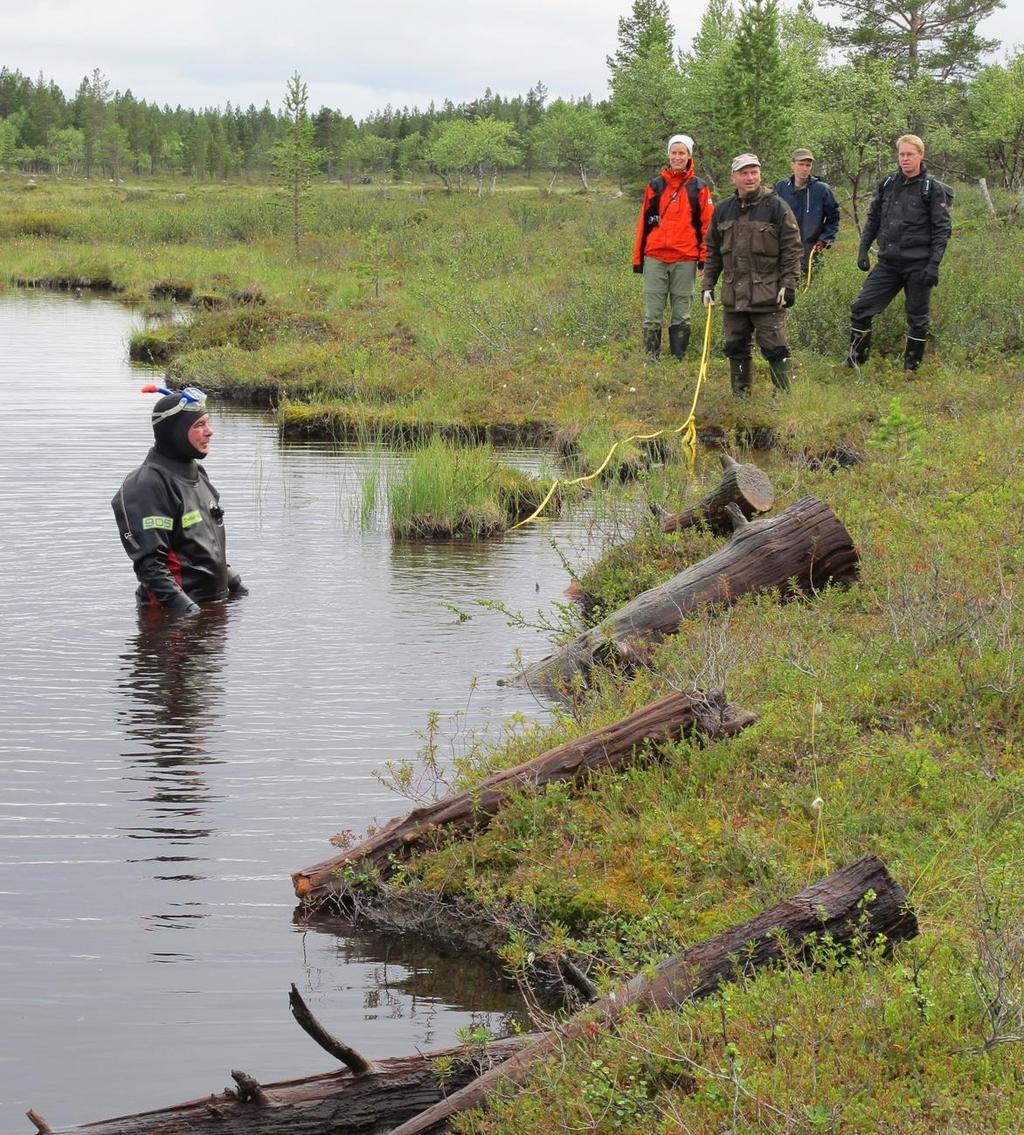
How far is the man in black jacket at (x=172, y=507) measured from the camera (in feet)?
32.2

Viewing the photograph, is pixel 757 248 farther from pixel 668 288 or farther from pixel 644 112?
pixel 644 112

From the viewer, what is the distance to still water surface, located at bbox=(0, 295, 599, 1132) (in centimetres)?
513

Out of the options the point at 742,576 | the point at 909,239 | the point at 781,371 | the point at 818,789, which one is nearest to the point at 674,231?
the point at 781,371

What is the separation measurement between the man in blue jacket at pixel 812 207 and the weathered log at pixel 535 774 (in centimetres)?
1236

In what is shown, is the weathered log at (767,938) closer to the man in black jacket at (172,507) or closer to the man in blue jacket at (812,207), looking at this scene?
the man in black jacket at (172,507)

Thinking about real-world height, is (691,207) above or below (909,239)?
above

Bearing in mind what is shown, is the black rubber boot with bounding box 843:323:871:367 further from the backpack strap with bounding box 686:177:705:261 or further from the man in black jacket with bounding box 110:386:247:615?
the man in black jacket with bounding box 110:386:247:615

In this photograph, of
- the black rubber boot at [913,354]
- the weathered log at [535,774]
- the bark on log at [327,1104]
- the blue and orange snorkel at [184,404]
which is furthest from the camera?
the black rubber boot at [913,354]

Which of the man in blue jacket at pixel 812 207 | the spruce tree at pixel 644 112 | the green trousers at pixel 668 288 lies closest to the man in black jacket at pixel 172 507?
the green trousers at pixel 668 288

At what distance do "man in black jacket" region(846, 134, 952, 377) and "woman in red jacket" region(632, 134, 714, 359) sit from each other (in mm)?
1849

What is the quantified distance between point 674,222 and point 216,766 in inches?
437

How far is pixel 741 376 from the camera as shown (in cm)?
1675

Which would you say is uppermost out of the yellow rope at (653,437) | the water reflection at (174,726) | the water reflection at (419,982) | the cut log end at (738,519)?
the cut log end at (738,519)

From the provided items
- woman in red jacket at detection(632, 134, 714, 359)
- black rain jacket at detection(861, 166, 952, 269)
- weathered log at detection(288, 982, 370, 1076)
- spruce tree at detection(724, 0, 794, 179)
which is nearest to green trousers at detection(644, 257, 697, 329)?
woman in red jacket at detection(632, 134, 714, 359)
